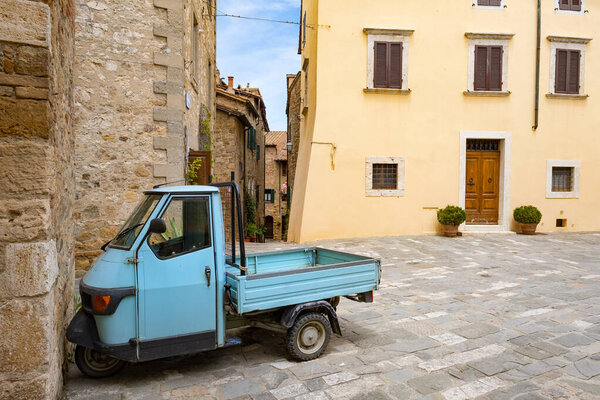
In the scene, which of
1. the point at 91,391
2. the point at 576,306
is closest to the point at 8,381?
the point at 91,391

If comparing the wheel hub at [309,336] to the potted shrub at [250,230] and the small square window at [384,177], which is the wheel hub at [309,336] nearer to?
the small square window at [384,177]

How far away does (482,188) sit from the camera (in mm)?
13039

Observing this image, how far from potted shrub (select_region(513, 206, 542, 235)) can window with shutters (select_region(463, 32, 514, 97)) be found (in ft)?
11.4

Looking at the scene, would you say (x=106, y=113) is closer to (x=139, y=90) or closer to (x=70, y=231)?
(x=139, y=90)

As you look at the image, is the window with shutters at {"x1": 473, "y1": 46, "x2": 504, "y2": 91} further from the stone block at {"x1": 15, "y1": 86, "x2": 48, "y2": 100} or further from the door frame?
the stone block at {"x1": 15, "y1": 86, "x2": 48, "y2": 100}

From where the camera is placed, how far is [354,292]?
4.27 meters

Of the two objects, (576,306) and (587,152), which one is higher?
(587,152)

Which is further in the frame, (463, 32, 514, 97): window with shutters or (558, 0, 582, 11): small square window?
(558, 0, 582, 11): small square window

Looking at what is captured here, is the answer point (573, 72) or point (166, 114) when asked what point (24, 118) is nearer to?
point (166, 114)

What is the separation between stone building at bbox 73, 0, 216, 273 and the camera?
686 centimetres

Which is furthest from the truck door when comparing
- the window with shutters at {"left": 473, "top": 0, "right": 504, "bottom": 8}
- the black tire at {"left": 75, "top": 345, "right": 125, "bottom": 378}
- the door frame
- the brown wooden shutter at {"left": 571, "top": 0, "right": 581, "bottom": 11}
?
the brown wooden shutter at {"left": 571, "top": 0, "right": 581, "bottom": 11}

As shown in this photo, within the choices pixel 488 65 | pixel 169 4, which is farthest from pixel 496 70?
pixel 169 4

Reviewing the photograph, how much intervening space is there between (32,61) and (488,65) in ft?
41.3

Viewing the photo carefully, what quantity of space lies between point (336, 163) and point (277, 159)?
20.2 metres
